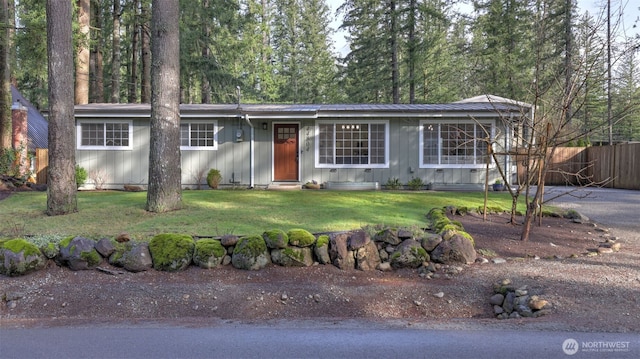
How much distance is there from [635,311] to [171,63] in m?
8.94

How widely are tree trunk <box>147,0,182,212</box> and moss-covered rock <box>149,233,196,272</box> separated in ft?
10.00

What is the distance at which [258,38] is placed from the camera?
34.6 m

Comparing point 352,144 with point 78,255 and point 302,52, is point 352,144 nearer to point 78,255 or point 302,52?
point 78,255

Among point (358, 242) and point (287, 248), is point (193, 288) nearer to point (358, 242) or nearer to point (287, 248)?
point (287, 248)

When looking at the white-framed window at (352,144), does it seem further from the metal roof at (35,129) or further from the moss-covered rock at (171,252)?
the metal roof at (35,129)

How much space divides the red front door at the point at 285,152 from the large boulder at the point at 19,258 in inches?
416

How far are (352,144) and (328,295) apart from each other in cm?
1115

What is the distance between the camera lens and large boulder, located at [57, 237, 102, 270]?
6.04m

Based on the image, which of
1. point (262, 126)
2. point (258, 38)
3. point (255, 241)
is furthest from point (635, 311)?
point (258, 38)

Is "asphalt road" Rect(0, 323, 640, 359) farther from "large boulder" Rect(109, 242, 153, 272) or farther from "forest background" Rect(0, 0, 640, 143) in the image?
"forest background" Rect(0, 0, 640, 143)

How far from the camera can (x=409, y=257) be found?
6430 mm

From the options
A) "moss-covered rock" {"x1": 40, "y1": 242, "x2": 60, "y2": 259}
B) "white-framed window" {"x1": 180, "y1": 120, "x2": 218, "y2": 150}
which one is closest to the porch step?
"white-framed window" {"x1": 180, "y1": 120, "x2": 218, "y2": 150}

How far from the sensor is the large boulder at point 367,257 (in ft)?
20.9

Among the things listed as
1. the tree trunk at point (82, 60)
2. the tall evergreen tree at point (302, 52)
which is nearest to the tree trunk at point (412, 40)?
the tall evergreen tree at point (302, 52)
